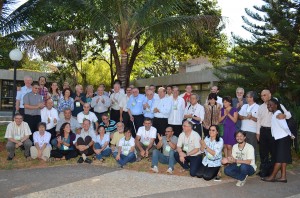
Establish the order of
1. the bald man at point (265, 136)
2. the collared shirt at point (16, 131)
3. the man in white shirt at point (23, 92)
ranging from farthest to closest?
the man in white shirt at point (23, 92), the collared shirt at point (16, 131), the bald man at point (265, 136)

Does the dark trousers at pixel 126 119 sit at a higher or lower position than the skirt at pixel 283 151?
higher

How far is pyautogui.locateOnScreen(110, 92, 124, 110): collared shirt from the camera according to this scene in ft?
33.4

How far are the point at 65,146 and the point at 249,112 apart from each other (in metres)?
4.32

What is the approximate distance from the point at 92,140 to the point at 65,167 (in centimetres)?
101

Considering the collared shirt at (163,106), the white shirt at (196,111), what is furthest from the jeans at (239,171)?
the collared shirt at (163,106)

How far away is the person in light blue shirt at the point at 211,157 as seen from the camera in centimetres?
736

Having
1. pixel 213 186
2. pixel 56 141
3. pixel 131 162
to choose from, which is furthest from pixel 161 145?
pixel 56 141

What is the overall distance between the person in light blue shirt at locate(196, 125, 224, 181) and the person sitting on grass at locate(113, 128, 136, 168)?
166 cm

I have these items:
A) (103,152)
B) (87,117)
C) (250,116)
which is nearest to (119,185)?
(103,152)

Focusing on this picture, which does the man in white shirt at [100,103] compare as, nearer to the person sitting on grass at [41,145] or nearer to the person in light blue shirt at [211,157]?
the person sitting on grass at [41,145]

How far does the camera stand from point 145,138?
8812 mm

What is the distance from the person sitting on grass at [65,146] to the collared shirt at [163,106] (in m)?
2.15

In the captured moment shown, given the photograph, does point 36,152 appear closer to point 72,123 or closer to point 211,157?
point 72,123

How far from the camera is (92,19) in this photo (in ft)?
39.8
